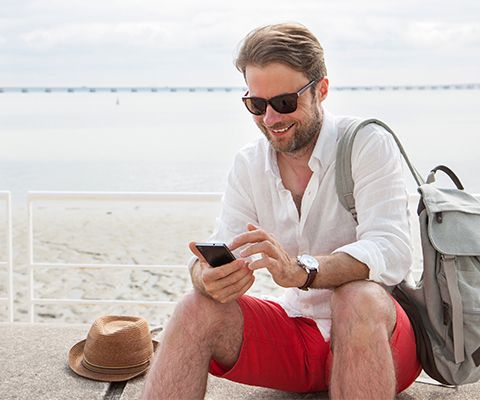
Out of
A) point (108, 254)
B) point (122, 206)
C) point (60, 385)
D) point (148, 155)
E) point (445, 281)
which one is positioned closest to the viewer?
point (445, 281)

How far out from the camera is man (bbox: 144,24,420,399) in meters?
2.12

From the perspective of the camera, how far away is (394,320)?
2.19 metres

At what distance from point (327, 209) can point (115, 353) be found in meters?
1.08

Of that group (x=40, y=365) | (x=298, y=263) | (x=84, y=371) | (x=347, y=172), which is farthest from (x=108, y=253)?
(x=298, y=263)

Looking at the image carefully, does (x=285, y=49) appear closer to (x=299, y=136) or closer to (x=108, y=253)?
(x=299, y=136)

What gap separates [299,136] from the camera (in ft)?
8.18

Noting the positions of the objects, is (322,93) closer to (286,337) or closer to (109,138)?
(286,337)

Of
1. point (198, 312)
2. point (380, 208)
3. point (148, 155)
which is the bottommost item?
point (148, 155)

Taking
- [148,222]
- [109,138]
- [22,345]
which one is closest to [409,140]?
[109,138]

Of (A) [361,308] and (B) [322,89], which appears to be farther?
(B) [322,89]

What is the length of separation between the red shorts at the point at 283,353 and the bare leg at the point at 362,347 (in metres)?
0.22

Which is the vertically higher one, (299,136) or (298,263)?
(299,136)

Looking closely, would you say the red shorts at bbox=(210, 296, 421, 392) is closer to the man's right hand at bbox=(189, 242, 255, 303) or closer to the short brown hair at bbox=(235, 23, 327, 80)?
the man's right hand at bbox=(189, 242, 255, 303)

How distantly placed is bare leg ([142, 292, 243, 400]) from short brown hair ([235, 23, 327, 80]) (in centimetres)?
81
